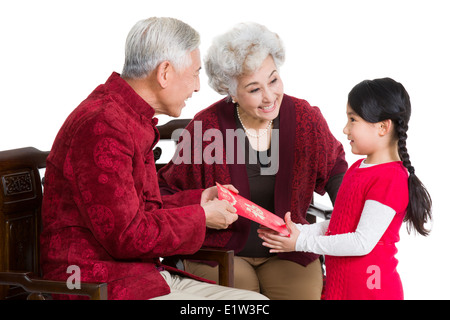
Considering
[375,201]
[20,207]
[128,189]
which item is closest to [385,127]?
[375,201]

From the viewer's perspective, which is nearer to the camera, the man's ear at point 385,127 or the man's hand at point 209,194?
the man's ear at point 385,127

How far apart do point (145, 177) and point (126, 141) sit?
24 cm

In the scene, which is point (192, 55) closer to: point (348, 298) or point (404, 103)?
point (404, 103)

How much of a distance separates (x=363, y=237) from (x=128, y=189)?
0.77m

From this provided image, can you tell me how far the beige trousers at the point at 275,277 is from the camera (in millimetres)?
2389

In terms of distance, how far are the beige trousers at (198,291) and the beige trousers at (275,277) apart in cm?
29

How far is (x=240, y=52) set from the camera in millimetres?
2312

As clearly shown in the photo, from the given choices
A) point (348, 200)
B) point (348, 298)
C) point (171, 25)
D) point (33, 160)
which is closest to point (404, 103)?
point (348, 200)

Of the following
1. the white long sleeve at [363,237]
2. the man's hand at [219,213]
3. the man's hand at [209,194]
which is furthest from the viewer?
the man's hand at [209,194]

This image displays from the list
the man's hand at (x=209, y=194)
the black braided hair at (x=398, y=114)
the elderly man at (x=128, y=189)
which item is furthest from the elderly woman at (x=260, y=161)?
the black braided hair at (x=398, y=114)

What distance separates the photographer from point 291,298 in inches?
94.1

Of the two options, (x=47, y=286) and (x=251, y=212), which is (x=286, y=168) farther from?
(x=47, y=286)

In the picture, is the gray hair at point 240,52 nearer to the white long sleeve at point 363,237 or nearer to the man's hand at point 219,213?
the man's hand at point 219,213

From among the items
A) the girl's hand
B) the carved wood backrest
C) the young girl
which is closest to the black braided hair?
the young girl
